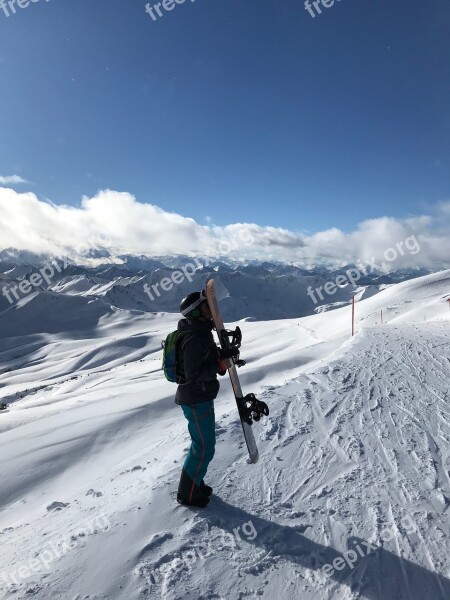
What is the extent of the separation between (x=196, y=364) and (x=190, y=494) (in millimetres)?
1522

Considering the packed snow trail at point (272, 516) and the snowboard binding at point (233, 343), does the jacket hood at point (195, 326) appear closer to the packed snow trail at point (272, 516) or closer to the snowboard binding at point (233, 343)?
the snowboard binding at point (233, 343)

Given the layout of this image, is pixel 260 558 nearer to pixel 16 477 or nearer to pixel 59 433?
pixel 16 477

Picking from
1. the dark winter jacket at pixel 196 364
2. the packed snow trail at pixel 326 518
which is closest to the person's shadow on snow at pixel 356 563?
the packed snow trail at pixel 326 518

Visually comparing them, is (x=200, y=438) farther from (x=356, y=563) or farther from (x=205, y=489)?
(x=356, y=563)

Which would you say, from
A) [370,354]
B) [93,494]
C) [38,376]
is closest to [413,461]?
[93,494]

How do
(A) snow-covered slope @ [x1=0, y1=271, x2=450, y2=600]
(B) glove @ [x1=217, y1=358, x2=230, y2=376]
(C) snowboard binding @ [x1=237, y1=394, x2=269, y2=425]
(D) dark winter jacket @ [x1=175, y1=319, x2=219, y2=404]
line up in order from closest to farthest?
(A) snow-covered slope @ [x1=0, y1=271, x2=450, y2=600] < (D) dark winter jacket @ [x1=175, y1=319, x2=219, y2=404] < (B) glove @ [x1=217, y1=358, x2=230, y2=376] < (C) snowboard binding @ [x1=237, y1=394, x2=269, y2=425]

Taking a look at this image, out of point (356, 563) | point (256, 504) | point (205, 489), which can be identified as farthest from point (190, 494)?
point (356, 563)

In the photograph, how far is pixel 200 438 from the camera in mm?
4082

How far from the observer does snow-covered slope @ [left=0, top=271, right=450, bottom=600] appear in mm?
3172

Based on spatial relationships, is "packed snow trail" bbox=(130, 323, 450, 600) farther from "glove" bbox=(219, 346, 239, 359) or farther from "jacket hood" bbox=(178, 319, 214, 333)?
"jacket hood" bbox=(178, 319, 214, 333)

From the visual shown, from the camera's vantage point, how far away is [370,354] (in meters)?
12.1

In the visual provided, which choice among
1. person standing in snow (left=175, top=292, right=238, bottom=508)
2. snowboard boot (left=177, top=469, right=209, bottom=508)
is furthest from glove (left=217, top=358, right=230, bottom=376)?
snowboard boot (left=177, top=469, right=209, bottom=508)

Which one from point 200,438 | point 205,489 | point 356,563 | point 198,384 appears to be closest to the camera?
point 356,563

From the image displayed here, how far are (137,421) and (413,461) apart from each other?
20.5 ft
